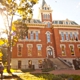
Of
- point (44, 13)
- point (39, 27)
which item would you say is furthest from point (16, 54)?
point (44, 13)

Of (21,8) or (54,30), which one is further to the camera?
(54,30)

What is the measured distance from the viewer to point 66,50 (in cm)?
3216

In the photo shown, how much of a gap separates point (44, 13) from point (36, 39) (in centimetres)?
881

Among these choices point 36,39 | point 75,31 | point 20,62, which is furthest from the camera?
point 75,31

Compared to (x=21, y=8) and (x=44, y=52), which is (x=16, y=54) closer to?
(x=44, y=52)

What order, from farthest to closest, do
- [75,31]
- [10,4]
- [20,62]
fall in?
[75,31] → [20,62] → [10,4]

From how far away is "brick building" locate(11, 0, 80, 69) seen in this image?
30.2m

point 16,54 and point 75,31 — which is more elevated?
point 75,31

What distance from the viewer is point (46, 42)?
106ft

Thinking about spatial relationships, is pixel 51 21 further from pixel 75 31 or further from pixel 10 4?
pixel 10 4

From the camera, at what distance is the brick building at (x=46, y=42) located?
3022 cm

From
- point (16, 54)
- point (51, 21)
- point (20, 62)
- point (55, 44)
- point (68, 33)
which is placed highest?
point (51, 21)

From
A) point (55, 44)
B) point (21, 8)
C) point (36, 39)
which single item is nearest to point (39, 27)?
point (36, 39)

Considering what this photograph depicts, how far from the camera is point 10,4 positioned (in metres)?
17.1
